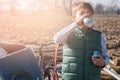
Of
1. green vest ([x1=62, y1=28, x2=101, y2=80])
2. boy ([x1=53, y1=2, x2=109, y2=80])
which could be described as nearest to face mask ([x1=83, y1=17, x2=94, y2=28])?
boy ([x1=53, y1=2, x2=109, y2=80])

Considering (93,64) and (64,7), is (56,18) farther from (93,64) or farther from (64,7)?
(93,64)

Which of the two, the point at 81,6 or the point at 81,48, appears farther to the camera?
the point at 81,6

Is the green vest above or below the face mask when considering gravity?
below

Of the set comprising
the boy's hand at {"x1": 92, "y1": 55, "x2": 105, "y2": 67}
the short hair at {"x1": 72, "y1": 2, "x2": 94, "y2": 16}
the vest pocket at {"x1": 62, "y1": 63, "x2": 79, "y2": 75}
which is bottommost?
the vest pocket at {"x1": 62, "y1": 63, "x2": 79, "y2": 75}

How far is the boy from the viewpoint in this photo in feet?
15.3

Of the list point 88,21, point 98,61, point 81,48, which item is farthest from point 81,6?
point 98,61

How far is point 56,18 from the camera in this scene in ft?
96.3

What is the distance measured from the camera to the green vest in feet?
15.4

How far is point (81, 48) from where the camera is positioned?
469 centimetres

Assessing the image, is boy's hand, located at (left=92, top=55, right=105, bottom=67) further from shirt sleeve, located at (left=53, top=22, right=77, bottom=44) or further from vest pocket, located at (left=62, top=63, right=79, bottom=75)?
shirt sleeve, located at (left=53, top=22, right=77, bottom=44)

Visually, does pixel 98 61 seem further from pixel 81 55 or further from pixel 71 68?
pixel 71 68

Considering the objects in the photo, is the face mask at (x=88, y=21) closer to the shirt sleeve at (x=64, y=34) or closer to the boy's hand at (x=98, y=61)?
the shirt sleeve at (x=64, y=34)

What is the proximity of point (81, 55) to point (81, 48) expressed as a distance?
7 centimetres

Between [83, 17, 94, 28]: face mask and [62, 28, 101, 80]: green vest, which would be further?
[62, 28, 101, 80]: green vest
